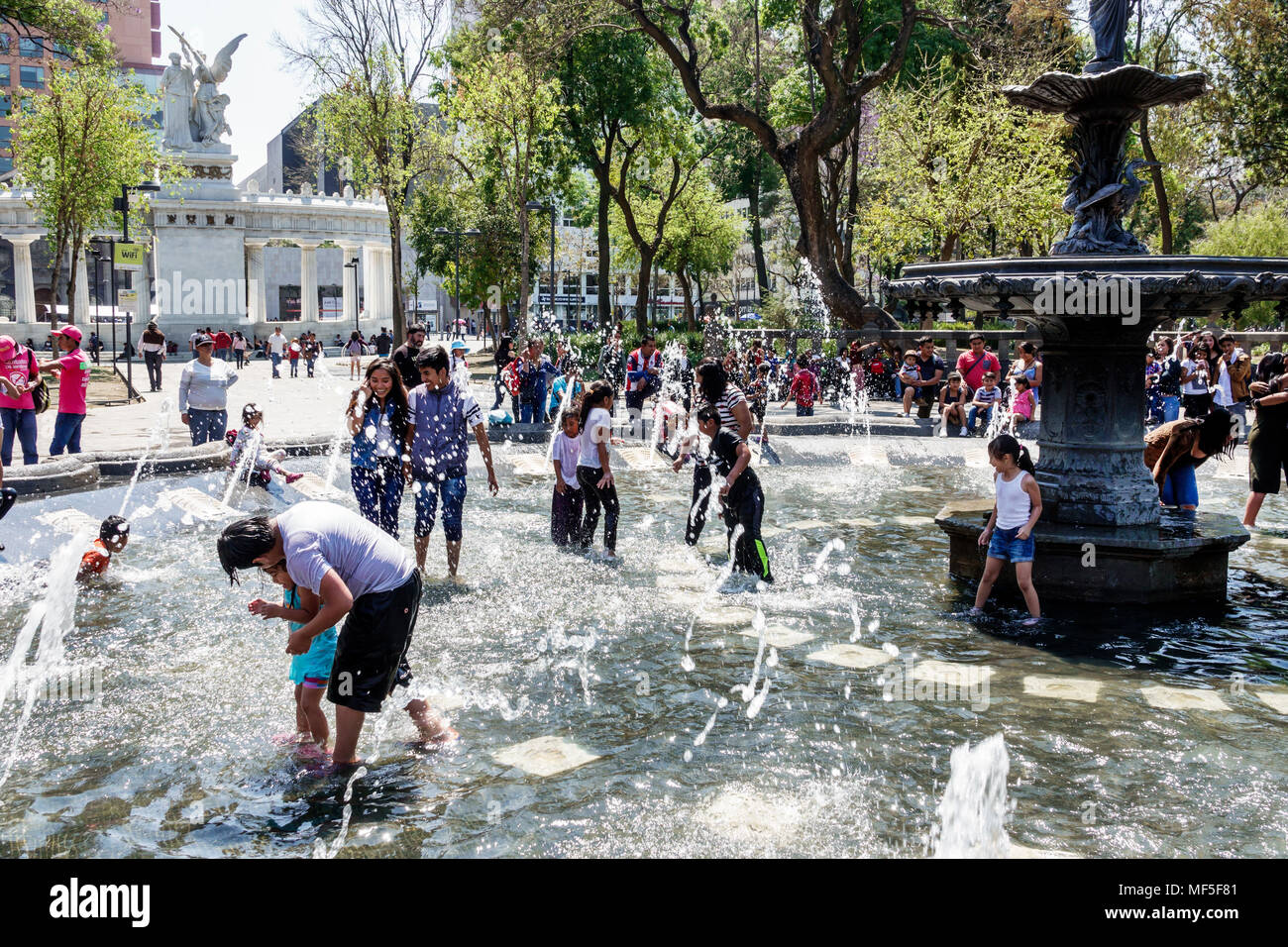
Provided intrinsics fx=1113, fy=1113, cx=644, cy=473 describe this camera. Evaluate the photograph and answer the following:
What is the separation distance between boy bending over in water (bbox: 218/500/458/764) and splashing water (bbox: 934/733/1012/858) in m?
2.35

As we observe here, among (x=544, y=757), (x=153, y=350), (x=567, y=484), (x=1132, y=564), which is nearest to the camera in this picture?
(x=544, y=757)

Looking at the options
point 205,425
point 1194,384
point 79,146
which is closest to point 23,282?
point 79,146

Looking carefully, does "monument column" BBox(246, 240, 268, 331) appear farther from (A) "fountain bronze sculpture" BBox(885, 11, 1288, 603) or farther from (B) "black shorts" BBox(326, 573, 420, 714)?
(B) "black shorts" BBox(326, 573, 420, 714)

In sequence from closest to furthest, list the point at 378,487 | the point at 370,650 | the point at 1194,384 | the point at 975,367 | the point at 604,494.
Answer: the point at 370,650
the point at 378,487
the point at 604,494
the point at 1194,384
the point at 975,367

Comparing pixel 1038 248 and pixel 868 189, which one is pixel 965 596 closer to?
pixel 1038 248

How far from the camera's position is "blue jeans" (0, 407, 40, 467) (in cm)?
1141

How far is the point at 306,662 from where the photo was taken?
4.85 meters

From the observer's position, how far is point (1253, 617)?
7496 millimetres

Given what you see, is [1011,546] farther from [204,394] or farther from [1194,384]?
[1194,384]

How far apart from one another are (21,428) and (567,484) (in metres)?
6.18

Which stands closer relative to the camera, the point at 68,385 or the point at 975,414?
the point at 68,385

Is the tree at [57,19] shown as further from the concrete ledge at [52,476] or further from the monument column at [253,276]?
the monument column at [253,276]

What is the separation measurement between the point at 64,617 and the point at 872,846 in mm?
5512

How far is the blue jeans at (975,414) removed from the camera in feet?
56.2
